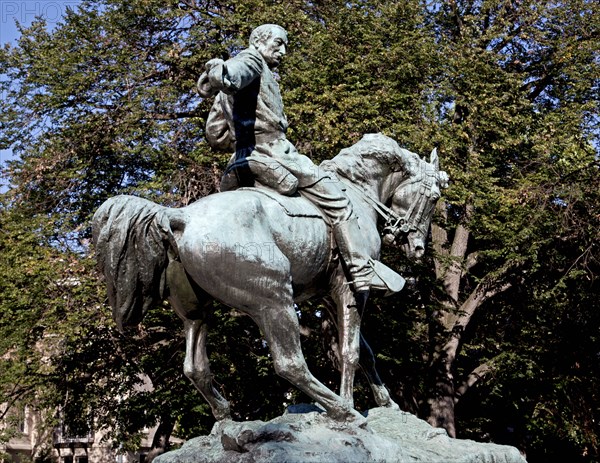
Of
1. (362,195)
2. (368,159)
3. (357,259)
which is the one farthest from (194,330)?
(368,159)

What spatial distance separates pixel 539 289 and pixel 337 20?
22.7 feet

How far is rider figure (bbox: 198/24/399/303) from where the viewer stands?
7430 millimetres

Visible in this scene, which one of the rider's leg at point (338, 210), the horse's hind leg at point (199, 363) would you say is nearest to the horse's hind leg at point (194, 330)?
the horse's hind leg at point (199, 363)

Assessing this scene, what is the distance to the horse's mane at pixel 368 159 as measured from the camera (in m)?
8.19

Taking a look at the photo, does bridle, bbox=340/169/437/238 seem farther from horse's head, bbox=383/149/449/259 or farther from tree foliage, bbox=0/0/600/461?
tree foliage, bbox=0/0/600/461

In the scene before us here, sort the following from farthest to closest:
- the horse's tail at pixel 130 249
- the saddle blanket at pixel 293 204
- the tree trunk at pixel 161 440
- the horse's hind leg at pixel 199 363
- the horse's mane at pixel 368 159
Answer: the tree trunk at pixel 161 440 < the horse's mane at pixel 368 159 < the saddle blanket at pixel 293 204 < the horse's hind leg at pixel 199 363 < the horse's tail at pixel 130 249

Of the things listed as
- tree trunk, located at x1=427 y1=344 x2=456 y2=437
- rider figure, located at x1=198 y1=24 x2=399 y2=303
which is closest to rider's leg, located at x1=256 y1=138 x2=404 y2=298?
rider figure, located at x1=198 y1=24 x2=399 y2=303

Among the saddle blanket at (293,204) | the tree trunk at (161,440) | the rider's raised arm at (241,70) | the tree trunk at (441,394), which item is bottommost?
the tree trunk at (161,440)

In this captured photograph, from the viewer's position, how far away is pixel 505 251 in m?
17.4

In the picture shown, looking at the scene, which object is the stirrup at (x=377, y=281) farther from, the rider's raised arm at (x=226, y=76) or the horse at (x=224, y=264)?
the rider's raised arm at (x=226, y=76)

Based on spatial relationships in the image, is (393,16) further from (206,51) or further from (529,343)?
(529,343)

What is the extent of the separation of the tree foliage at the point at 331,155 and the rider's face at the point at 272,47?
9.35 meters

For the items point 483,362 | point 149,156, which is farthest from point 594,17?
point 149,156

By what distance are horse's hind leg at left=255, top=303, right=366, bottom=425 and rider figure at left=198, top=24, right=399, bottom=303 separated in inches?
37.6
